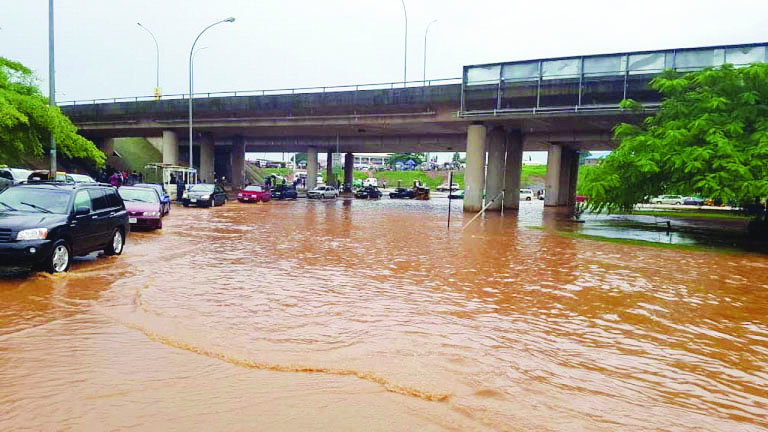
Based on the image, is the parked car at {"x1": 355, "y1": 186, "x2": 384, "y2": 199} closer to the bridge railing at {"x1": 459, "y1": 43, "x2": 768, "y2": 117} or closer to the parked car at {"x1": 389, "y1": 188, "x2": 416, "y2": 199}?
the parked car at {"x1": 389, "y1": 188, "x2": 416, "y2": 199}

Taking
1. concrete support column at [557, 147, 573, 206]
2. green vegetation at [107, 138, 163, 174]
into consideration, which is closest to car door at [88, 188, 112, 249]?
concrete support column at [557, 147, 573, 206]

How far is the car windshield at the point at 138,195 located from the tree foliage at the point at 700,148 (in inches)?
606

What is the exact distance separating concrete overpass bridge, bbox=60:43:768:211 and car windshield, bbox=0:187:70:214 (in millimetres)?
25201

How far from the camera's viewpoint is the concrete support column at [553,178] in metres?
49.6

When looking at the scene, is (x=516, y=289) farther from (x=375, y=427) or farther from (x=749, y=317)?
(x=375, y=427)

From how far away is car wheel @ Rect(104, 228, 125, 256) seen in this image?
11.9 meters

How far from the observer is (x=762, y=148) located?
15.7 metres

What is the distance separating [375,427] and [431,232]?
1729 cm

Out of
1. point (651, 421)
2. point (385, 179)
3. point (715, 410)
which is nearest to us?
point (651, 421)

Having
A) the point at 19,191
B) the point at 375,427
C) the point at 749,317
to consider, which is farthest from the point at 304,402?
the point at 19,191

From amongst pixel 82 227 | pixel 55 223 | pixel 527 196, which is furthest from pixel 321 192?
pixel 55 223

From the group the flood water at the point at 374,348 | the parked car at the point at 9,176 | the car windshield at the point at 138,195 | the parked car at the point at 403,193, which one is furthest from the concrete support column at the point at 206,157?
the flood water at the point at 374,348

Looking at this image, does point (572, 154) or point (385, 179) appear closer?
point (572, 154)

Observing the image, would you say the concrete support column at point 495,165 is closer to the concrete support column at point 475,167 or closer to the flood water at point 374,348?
the concrete support column at point 475,167
